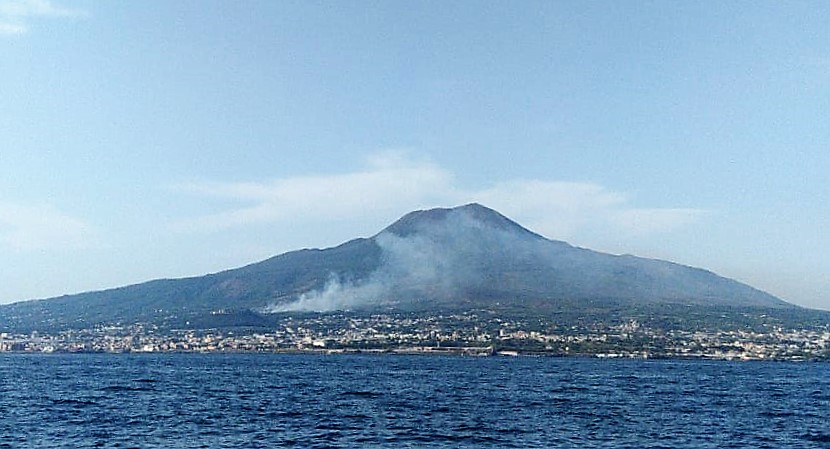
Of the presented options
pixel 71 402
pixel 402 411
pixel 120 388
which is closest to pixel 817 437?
pixel 402 411

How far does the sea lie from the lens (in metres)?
41.8

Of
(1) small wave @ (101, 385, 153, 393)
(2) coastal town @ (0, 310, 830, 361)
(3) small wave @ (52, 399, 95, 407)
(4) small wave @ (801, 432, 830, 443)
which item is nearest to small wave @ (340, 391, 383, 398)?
(1) small wave @ (101, 385, 153, 393)

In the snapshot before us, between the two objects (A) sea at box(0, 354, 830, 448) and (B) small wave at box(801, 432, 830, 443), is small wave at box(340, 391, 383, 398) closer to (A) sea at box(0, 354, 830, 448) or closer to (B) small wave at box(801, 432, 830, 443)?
(A) sea at box(0, 354, 830, 448)

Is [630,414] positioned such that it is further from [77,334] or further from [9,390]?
[77,334]

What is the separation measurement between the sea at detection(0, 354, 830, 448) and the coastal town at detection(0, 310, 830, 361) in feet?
198

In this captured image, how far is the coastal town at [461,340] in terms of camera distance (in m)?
152

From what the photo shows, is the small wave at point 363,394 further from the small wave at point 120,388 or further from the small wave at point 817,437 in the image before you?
the small wave at point 817,437

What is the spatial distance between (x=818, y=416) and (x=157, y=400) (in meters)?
44.0

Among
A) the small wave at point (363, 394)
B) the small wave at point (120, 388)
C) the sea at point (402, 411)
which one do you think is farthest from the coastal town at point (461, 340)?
the small wave at point (120, 388)

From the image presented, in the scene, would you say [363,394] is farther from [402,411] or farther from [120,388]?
[120,388]

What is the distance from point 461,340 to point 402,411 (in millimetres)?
110285

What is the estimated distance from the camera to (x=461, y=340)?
16300 centimetres

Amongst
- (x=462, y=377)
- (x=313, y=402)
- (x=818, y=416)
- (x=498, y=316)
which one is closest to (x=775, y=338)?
(x=498, y=316)

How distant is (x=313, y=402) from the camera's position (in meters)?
59.1
